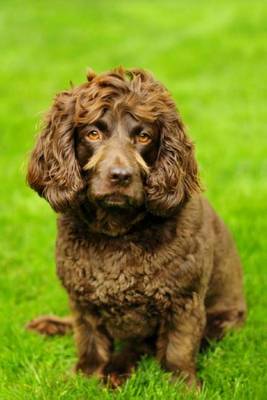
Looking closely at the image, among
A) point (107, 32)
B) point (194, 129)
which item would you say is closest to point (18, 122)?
point (194, 129)

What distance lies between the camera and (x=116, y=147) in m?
3.25

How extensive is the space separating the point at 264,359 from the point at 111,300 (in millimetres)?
959

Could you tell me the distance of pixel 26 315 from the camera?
458 centimetres

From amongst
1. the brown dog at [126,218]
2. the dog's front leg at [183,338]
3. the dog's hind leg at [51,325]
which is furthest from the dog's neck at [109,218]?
the dog's hind leg at [51,325]

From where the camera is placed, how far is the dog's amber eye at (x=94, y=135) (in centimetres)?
334

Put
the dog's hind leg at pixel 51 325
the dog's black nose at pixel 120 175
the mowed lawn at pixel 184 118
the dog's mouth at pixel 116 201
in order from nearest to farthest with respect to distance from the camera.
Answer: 1. the dog's black nose at pixel 120 175
2. the dog's mouth at pixel 116 201
3. the mowed lawn at pixel 184 118
4. the dog's hind leg at pixel 51 325

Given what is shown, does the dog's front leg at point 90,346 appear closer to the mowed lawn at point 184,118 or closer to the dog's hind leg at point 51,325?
the mowed lawn at point 184,118

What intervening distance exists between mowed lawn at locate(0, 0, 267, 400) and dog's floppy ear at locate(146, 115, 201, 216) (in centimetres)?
89

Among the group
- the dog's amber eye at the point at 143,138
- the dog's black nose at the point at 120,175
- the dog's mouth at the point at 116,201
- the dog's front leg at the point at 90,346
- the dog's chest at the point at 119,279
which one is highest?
the dog's amber eye at the point at 143,138

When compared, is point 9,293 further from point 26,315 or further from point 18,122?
point 18,122

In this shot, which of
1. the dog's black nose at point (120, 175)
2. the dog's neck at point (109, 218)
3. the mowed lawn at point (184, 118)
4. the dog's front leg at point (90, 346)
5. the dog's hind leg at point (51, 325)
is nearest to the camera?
the dog's black nose at point (120, 175)

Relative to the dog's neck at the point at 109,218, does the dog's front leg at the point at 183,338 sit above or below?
below

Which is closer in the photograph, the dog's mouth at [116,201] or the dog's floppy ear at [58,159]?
the dog's mouth at [116,201]

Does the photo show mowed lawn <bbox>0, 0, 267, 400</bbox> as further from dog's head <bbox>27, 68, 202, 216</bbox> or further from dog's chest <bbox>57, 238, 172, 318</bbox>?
dog's head <bbox>27, 68, 202, 216</bbox>
